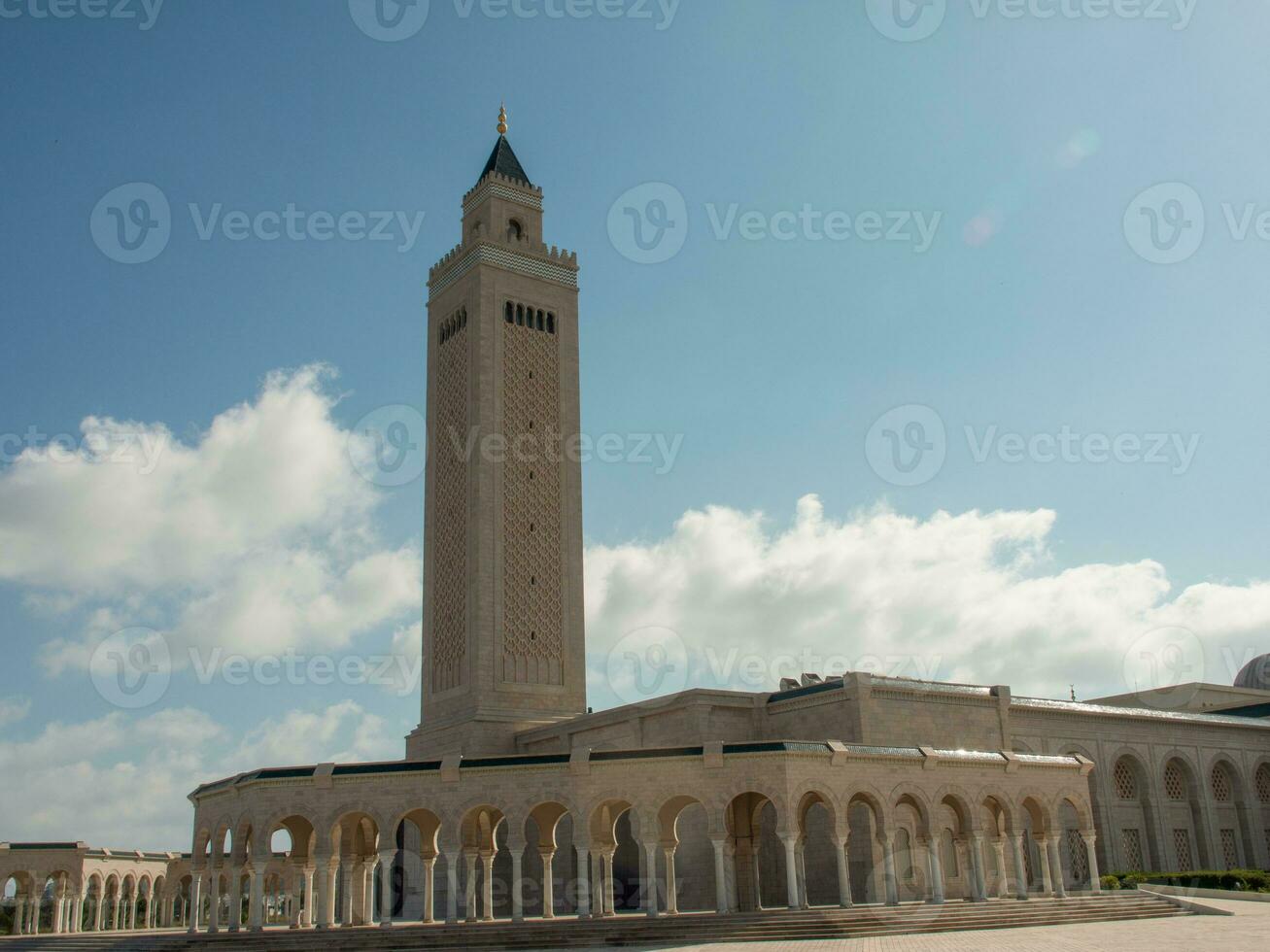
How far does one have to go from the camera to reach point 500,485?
42625mm

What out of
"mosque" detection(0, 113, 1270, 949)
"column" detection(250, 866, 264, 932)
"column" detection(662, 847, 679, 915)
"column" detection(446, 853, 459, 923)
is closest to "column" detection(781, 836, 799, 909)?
"mosque" detection(0, 113, 1270, 949)

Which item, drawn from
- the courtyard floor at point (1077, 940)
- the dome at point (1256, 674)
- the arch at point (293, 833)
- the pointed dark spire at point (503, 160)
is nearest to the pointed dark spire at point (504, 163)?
the pointed dark spire at point (503, 160)

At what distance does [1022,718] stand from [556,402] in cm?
2028

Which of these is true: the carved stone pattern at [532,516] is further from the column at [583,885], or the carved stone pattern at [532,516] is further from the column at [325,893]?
the column at [583,885]

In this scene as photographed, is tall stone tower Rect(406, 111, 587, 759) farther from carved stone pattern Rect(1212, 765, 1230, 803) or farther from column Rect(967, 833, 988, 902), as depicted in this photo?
carved stone pattern Rect(1212, 765, 1230, 803)

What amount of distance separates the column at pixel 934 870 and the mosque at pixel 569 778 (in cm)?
5

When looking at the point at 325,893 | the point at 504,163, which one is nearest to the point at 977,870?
the point at 325,893

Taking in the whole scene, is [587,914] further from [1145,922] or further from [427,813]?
[1145,922]

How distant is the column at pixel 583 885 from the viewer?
82.6ft

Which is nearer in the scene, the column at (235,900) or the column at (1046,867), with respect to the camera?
the column at (235,900)

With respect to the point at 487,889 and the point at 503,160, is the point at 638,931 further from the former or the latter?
the point at 503,160

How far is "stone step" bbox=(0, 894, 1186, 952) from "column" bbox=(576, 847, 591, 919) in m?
0.41

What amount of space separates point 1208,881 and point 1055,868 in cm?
741

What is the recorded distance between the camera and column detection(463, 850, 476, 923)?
1022 inches
